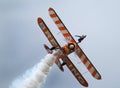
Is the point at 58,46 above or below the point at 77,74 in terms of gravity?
above

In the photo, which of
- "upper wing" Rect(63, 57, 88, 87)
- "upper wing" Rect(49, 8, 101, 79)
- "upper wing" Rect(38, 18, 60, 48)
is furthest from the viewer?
"upper wing" Rect(63, 57, 88, 87)

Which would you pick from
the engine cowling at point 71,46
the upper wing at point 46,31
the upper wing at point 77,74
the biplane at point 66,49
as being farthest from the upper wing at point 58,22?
the upper wing at point 77,74

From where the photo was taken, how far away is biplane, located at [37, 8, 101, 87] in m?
51.1

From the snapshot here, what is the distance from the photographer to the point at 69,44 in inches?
2020

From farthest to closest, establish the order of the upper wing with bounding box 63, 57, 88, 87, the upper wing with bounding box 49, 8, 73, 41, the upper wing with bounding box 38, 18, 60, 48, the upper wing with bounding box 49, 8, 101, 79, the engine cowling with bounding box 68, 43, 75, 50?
the upper wing with bounding box 63, 57, 88, 87, the upper wing with bounding box 49, 8, 73, 41, the upper wing with bounding box 49, 8, 101, 79, the upper wing with bounding box 38, 18, 60, 48, the engine cowling with bounding box 68, 43, 75, 50

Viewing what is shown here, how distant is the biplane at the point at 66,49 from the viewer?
168 feet

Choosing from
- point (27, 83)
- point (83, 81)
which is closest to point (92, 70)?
point (83, 81)

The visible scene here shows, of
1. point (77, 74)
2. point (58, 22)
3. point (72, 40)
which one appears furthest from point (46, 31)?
point (77, 74)

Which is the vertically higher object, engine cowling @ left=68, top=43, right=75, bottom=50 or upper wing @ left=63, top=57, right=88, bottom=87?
engine cowling @ left=68, top=43, right=75, bottom=50

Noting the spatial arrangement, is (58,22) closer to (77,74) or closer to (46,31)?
(46,31)

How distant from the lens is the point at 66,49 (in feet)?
167

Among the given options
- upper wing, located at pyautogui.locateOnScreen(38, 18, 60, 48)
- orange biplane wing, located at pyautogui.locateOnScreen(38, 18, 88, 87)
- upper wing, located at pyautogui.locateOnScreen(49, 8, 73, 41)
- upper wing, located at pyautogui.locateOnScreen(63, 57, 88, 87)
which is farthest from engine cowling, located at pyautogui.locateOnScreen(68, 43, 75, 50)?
upper wing, located at pyautogui.locateOnScreen(63, 57, 88, 87)

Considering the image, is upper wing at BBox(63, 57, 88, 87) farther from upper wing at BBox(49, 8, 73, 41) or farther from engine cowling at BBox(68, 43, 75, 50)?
upper wing at BBox(49, 8, 73, 41)

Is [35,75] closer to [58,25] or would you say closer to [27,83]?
[27,83]
